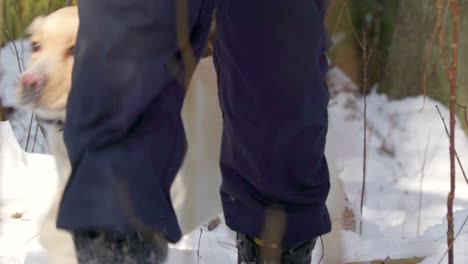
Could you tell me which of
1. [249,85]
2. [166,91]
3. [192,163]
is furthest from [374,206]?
[166,91]

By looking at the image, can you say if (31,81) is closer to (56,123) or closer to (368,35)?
(56,123)

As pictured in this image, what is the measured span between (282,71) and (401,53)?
2.27 metres

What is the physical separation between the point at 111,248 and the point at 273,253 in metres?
0.40

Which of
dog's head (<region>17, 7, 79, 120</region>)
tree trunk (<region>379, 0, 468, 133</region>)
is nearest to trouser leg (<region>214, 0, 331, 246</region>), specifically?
dog's head (<region>17, 7, 79, 120</region>)

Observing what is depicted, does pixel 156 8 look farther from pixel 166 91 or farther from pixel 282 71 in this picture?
pixel 282 71

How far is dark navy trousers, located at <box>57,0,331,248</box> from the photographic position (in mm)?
821

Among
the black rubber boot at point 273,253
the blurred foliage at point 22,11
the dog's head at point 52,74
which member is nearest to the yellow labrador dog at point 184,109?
the dog's head at point 52,74

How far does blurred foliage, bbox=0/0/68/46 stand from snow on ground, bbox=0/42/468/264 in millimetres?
156

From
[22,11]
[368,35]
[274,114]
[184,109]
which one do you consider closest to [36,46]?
[184,109]

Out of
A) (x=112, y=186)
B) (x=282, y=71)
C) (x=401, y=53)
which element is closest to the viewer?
(x=112, y=186)

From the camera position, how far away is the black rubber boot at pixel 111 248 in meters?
0.82

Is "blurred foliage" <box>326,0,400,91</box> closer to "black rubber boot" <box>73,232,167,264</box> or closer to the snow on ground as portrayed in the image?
the snow on ground

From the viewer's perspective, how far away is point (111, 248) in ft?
2.70

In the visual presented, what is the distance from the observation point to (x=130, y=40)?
2.75 feet
